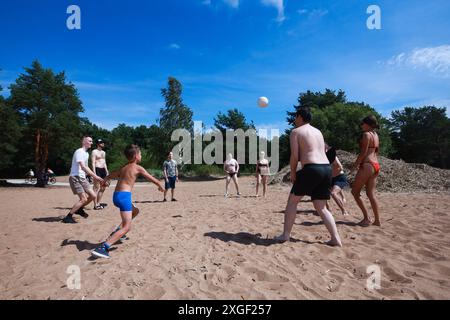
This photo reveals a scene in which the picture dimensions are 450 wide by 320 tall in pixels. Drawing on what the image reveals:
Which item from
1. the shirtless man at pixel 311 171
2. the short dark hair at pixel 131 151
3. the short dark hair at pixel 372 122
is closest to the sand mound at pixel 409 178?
the short dark hair at pixel 372 122

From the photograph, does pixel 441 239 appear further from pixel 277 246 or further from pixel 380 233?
pixel 277 246

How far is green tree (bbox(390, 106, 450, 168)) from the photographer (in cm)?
4228

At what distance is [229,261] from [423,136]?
51355 mm

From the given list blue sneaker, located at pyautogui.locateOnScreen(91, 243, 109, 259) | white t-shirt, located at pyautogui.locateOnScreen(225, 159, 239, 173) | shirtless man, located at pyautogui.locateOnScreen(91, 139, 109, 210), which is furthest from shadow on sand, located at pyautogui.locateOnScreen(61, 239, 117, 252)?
white t-shirt, located at pyautogui.locateOnScreen(225, 159, 239, 173)

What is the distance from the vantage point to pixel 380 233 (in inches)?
176

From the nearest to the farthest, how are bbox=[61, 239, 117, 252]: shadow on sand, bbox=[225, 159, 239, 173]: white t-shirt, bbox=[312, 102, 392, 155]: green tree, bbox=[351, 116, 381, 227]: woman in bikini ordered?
1. bbox=[61, 239, 117, 252]: shadow on sand
2. bbox=[351, 116, 381, 227]: woman in bikini
3. bbox=[225, 159, 239, 173]: white t-shirt
4. bbox=[312, 102, 392, 155]: green tree

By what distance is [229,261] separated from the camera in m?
3.38

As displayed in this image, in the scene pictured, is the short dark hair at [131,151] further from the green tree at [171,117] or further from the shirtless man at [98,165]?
the green tree at [171,117]

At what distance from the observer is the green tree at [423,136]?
42.3m

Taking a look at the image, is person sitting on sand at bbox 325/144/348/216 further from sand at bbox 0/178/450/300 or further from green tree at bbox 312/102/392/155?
green tree at bbox 312/102/392/155
